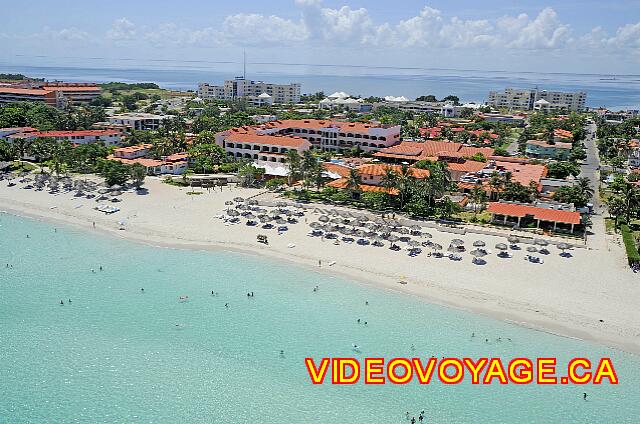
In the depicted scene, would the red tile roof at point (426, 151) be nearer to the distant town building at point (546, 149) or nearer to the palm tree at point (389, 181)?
the distant town building at point (546, 149)

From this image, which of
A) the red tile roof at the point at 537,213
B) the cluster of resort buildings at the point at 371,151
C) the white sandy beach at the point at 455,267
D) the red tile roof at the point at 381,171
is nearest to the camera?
the white sandy beach at the point at 455,267

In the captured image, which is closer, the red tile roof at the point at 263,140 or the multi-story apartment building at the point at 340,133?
the red tile roof at the point at 263,140

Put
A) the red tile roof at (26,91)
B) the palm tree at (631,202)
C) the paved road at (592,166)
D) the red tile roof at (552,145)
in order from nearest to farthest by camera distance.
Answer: the palm tree at (631,202)
the paved road at (592,166)
the red tile roof at (552,145)
the red tile roof at (26,91)

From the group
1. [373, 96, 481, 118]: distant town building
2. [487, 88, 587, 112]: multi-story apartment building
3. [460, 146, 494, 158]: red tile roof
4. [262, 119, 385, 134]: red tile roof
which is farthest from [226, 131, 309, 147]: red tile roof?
[487, 88, 587, 112]: multi-story apartment building

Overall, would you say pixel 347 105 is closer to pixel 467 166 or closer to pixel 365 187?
pixel 467 166

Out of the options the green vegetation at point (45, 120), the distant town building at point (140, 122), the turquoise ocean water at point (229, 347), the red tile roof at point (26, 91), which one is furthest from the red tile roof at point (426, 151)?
the red tile roof at point (26, 91)

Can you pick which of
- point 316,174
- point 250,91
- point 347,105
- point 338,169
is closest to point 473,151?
point 338,169

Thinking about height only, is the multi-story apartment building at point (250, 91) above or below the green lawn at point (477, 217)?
above

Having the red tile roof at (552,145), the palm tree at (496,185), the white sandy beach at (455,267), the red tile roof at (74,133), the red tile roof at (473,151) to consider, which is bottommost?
the white sandy beach at (455,267)
